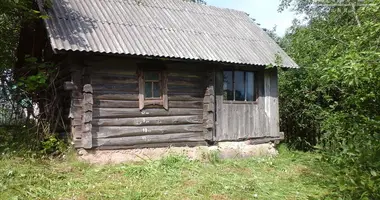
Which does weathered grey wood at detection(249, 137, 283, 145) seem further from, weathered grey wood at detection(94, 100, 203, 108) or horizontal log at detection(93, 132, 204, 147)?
weathered grey wood at detection(94, 100, 203, 108)

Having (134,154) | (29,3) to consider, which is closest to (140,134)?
(134,154)

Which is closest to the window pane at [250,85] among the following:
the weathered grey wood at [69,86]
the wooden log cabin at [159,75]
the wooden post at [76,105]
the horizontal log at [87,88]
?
the wooden log cabin at [159,75]

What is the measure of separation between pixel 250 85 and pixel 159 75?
9.90ft

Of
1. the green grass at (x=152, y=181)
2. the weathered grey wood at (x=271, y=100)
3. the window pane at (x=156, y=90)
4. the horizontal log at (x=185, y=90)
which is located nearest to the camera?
the green grass at (x=152, y=181)

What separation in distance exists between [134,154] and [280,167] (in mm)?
3722

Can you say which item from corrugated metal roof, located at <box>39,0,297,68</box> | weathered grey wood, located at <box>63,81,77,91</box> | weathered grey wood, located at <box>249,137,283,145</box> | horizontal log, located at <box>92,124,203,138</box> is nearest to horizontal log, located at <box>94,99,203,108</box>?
horizontal log, located at <box>92,124,203,138</box>

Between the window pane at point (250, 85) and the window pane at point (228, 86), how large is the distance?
1.90 ft

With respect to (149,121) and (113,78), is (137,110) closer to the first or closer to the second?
(149,121)

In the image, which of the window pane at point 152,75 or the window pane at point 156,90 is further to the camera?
the window pane at point 156,90

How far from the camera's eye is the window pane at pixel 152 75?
345 inches

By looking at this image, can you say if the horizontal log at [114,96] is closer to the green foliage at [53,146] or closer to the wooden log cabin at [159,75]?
the wooden log cabin at [159,75]

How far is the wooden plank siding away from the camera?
8164mm

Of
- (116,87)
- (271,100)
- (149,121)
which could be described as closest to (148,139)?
(149,121)

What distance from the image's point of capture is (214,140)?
9.54 m
